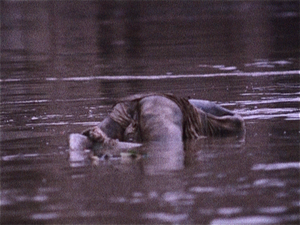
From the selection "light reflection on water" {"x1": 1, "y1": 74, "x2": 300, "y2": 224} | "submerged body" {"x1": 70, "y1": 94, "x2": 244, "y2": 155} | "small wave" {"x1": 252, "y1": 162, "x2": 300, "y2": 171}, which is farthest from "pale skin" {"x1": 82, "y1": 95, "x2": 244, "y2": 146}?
"small wave" {"x1": 252, "y1": 162, "x2": 300, "y2": 171}

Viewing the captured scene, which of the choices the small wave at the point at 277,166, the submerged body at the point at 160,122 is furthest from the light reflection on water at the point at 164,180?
the submerged body at the point at 160,122

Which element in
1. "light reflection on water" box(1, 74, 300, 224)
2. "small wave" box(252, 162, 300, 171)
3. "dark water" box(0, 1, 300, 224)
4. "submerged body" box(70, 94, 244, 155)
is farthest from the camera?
"submerged body" box(70, 94, 244, 155)

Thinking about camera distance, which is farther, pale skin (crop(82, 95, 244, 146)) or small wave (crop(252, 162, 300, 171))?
pale skin (crop(82, 95, 244, 146))

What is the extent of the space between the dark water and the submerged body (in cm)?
26

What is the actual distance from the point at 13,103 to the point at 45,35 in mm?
15995

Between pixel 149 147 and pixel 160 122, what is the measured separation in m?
0.30

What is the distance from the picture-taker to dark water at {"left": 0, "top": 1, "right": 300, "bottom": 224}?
7359 millimetres

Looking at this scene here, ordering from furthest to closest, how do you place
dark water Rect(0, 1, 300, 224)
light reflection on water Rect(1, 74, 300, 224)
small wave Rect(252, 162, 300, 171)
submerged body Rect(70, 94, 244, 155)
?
submerged body Rect(70, 94, 244, 155)
small wave Rect(252, 162, 300, 171)
dark water Rect(0, 1, 300, 224)
light reflection on water Rect(1, 74, 300, 224)

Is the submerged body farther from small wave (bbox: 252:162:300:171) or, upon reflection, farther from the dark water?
small wave (bbox: 252:162:300:171)

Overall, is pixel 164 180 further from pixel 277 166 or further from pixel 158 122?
pixel 158 122

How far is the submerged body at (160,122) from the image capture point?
982 centimetres

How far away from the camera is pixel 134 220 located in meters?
6.98

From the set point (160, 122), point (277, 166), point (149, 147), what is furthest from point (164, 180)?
point (160, 122)

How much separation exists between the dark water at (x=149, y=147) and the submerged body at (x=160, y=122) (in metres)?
0.26
